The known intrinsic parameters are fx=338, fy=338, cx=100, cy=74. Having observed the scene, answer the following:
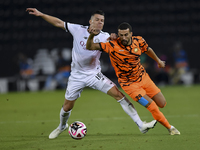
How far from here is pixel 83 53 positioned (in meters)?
5.96

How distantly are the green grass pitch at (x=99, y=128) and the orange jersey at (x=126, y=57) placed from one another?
3.47ft

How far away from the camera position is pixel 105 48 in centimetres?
575

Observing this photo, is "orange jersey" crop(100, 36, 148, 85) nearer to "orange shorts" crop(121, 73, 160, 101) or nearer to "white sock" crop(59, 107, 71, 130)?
"orange shorts" crop(121, 73, 160, 101)

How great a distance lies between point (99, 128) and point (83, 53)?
181cm

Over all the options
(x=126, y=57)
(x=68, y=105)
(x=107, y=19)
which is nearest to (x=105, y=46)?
(x=126, y=57)

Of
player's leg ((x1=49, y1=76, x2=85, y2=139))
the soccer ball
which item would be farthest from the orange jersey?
the soccer ball

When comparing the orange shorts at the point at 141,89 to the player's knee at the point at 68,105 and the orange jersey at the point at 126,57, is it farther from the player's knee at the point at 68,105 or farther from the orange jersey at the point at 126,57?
the player's knee at the point at 68,105

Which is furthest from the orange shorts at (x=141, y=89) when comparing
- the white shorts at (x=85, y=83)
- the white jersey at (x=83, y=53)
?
the white jersey at (x=83, y=53)

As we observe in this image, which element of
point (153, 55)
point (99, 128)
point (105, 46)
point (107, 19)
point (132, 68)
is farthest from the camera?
point (107, 19)

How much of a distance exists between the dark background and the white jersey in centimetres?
1244

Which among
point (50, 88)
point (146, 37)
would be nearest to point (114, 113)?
point (50, 88)

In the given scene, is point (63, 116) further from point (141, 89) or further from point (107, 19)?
point (107, 19)

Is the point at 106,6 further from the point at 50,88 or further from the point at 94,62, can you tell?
the point at 94,62

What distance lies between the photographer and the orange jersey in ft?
19.0
